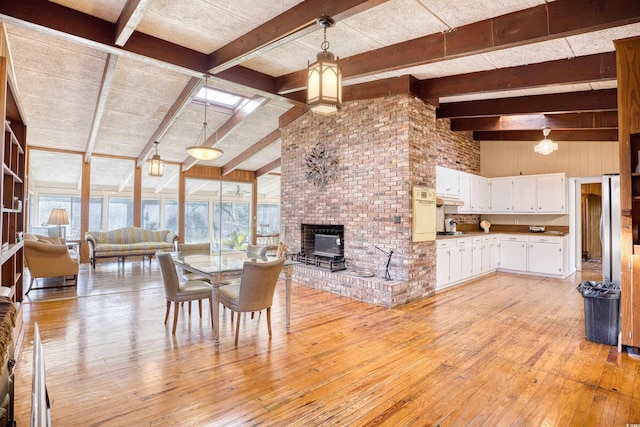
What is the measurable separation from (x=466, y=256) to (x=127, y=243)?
774 centimetres

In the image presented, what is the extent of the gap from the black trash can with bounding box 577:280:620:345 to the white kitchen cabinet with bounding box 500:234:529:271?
12.1 feet

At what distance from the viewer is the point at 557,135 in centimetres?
690

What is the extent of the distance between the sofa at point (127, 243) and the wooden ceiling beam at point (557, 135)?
7.60 m

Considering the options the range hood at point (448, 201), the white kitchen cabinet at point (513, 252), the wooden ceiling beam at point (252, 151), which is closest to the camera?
the range hood at point (448, 201)

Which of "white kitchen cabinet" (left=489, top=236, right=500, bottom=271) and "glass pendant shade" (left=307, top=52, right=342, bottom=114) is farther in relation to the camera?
"white kitchen cabinet" (left=489, top=236, right=500, bottom=271)

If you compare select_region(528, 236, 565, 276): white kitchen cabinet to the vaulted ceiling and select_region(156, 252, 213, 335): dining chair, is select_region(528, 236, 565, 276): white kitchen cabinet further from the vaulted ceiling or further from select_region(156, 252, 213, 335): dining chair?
select_region(156, 252, 213, 335): dining chair

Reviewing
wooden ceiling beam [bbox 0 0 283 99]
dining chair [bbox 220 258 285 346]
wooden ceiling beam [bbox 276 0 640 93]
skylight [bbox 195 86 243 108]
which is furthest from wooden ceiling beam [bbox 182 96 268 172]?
dining chair [bbox 220 258 285 346]

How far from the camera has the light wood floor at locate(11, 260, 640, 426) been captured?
2.14m

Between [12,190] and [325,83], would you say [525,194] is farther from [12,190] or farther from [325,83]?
[12,190]

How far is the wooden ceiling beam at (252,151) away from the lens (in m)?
8.45

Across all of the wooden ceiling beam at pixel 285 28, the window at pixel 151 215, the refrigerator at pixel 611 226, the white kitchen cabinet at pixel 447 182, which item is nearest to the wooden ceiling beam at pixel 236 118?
the wooden ceiling beam at pixel 285 28

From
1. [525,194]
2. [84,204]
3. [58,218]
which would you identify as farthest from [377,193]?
[84,204]

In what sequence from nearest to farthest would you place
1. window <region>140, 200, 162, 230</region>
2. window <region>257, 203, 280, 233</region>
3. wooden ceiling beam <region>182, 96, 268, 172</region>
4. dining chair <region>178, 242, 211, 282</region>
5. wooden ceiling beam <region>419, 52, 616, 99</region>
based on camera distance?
wooden ceiling beam <region>419, 52, 616, 99</region> < dining chair <region>178, 242, 211, 282</region> < wooden ceiling beam <region>182, 96, 268, 172</region> < window <region>140, 200, 162, 230</region> < window <region>257, 203, 280, 233</region>

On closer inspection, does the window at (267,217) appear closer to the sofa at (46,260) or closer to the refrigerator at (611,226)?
the sofa at (46,260)
